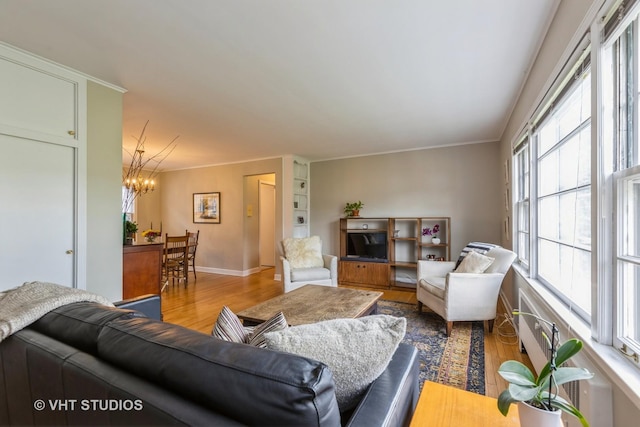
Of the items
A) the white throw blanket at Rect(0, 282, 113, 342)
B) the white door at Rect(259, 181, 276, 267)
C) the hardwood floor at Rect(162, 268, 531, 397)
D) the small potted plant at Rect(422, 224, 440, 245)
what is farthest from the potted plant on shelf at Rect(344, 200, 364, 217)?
the white throw blanket at Rect(0, 282, 113, 342)

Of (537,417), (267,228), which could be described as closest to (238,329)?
(537,417)

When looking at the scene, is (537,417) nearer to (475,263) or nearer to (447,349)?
(447,349)

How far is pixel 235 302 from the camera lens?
4031mm

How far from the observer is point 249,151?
16.7 feet

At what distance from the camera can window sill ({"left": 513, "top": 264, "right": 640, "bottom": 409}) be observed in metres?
0.93

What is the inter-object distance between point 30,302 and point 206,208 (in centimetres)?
537

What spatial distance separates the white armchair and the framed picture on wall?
2.52m

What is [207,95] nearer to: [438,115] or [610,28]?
[438,115]

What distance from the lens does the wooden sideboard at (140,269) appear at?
2.87m

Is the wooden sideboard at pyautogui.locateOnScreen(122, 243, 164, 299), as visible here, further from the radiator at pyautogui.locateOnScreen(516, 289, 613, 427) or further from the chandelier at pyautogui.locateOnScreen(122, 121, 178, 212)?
the radiator at pyautogui.locateOnScreen(516, 289, 613, 427)

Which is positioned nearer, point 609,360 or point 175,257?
point 609,360

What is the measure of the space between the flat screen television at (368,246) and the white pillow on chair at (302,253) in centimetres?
99

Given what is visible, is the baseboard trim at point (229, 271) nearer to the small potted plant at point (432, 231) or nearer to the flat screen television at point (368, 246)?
the flat screen television at point (368, 246)

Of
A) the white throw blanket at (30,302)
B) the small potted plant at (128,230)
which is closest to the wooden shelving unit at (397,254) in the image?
the small potted plant at (128,230)
